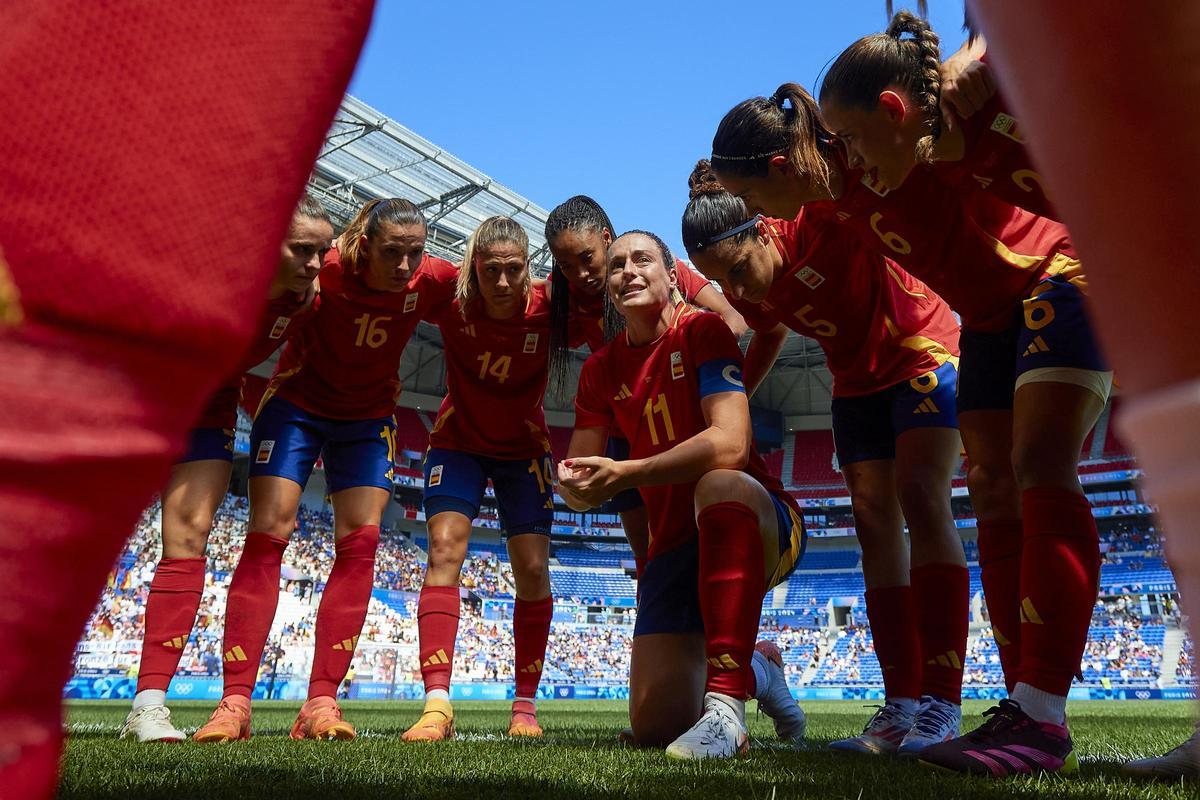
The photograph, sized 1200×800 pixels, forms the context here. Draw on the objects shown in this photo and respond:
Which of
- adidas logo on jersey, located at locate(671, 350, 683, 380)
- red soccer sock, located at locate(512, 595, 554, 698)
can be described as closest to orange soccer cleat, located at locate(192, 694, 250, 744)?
red soccer sock, located at locate(512, 595, 554, 698)

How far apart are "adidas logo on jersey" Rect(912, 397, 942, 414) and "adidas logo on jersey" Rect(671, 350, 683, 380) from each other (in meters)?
0.94

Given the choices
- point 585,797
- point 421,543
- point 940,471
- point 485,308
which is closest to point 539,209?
point 421,543

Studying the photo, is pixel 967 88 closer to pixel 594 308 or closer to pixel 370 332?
pixel 594 308

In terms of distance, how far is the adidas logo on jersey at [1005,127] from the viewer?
2145 millimetres

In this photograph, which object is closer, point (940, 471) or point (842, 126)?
point (842, 126)

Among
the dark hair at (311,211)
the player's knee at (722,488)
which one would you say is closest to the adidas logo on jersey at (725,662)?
the player's knee at (722,488)

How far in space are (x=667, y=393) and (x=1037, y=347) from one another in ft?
4.72

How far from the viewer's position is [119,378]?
0.36m

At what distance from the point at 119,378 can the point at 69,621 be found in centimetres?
11

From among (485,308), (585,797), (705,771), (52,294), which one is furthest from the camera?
(485,308)

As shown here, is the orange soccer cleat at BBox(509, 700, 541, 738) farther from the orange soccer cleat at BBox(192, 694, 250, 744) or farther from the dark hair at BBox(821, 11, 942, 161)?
the dark hair at BBox(821, 11, 942, 161)

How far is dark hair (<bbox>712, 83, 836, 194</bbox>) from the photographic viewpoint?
309 cm

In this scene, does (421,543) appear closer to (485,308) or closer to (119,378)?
(485,308)

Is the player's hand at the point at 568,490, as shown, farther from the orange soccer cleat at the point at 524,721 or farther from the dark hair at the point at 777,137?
the orange soccer cleat at the point at 524,721
